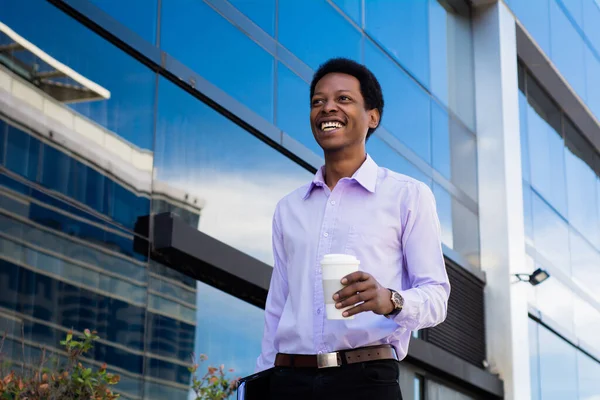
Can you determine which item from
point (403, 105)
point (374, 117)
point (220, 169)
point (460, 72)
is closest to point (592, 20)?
point (460, 72)

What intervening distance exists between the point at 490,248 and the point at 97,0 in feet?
31.3

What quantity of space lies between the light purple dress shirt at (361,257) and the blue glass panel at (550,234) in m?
15.1

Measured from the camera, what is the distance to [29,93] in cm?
718

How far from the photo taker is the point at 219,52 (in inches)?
379

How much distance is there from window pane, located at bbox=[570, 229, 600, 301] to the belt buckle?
17.7 meters

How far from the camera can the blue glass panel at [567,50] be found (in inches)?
787

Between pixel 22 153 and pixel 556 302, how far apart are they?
13.4 metres

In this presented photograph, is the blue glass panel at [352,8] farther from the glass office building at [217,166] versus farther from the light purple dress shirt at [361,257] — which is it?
the light purple dress shirt at [361,257]

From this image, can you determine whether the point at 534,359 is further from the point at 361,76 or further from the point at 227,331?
the point at 361,76

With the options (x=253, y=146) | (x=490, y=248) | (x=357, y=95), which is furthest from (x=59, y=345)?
(x=490, y=248)

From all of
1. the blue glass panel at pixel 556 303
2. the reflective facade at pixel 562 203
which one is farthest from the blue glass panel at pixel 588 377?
the blue glass panel at pixel 556 303

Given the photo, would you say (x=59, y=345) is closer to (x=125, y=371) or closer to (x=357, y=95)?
(x=125, y=371)

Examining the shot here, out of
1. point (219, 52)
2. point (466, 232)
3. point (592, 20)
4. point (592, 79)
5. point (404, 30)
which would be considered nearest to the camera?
point (219, 52)

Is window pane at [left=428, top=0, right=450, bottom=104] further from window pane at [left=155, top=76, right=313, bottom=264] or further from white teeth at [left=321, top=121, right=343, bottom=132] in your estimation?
white teeth at [left=321, top=121, right=343, bottom=132]
